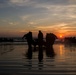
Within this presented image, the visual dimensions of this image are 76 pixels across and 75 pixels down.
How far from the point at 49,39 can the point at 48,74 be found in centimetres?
2328

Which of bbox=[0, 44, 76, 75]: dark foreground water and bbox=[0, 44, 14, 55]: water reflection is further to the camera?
bbox=[0, 44, 14, 55]: water reflection

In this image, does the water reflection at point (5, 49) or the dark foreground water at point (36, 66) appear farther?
the water reflection at point (5, 49)

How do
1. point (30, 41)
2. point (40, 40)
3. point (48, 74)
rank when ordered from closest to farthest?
point (48, 74)
point (40, 40)
point (30, 41)

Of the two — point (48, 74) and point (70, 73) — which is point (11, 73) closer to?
point (48, 74)

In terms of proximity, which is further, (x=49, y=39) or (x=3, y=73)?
(x=49, y=39)

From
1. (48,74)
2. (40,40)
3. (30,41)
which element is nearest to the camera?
(48,74)

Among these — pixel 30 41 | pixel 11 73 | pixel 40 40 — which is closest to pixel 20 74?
pixel 11 73

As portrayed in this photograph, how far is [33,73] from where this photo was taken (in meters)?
11.9

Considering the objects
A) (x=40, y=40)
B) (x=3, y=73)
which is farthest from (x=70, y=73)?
(x=40, y=40)

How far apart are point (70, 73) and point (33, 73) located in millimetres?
1697

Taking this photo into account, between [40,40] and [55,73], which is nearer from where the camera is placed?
[55,73]

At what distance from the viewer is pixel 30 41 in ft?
114

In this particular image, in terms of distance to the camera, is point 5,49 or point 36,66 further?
point 5,49

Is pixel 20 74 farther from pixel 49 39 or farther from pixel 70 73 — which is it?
pixel 49 39
